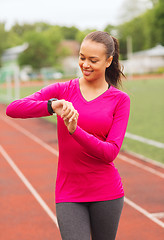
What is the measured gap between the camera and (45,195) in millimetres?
6051

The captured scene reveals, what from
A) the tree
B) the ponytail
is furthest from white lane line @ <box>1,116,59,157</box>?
the tree

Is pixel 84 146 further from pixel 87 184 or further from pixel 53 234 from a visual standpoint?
pixel 53 234

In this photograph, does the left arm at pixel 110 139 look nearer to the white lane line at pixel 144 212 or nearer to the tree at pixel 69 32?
the white lane line at pixel 144 212

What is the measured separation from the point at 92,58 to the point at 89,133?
0.41m

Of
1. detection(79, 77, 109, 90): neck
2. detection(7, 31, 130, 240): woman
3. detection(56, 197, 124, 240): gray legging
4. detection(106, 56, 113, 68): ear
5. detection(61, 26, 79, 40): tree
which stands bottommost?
detection(61, 26, 79, 40): tree

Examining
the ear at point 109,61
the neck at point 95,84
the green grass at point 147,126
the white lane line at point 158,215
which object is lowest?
the green grass at point 147,126

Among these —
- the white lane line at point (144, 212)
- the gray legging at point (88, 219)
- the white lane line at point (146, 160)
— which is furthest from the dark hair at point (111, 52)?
the white lane line at point (146, 160)

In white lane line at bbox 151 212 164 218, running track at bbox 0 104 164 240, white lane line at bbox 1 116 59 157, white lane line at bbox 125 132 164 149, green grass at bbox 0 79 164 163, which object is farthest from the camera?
white lane line at bbox 1 116 59 157

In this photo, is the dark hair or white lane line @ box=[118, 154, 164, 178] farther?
white lane line @ box=[118, 154, 164, 178]

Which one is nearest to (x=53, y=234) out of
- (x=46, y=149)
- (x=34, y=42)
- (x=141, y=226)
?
(x=141, y=226)

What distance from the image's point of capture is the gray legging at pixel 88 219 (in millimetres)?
2332

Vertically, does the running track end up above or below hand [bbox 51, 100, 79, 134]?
below

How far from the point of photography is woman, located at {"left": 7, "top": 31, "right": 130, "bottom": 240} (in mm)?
2293

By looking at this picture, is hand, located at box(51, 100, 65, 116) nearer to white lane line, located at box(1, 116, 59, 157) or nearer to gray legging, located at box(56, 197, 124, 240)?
gray legging, located at box(56, 197, 124, 240)
